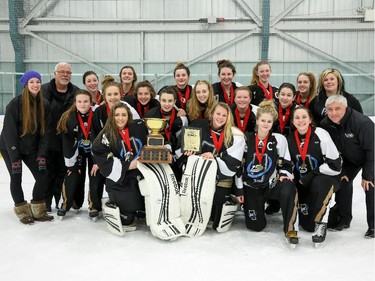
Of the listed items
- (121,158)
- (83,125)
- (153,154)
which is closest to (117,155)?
(121,158)

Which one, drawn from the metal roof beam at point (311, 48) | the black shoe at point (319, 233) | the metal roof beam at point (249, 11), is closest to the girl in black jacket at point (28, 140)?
the black shoe at point (319, 233)

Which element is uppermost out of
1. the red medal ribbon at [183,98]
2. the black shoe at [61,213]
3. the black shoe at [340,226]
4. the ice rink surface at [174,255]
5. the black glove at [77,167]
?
the red medal ribbon at [183,98]

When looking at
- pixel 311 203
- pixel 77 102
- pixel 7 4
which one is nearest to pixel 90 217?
pixel 77 102

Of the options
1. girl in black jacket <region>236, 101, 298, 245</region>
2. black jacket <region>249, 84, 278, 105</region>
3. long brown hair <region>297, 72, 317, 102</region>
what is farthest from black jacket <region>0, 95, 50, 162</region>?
long brown hair <region>297, 72, 317, 102</region>

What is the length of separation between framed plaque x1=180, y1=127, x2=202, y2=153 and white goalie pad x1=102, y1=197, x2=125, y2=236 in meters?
0.67

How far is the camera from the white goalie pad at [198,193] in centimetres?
298

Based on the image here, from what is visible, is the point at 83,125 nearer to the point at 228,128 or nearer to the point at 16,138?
the point at 16,138

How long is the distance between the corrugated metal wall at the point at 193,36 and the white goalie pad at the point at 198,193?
6.84m

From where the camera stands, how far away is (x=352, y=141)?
2.92m

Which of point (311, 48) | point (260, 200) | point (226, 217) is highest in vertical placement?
point (311, 48)

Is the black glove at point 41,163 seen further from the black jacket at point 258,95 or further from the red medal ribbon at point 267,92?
the red medal ribbon at point 267,92

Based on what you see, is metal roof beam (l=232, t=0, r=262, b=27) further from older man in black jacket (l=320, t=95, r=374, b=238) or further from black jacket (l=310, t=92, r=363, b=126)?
older man in black jacket (l=320, t=95, r=374, b=238)

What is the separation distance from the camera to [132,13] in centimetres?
1013

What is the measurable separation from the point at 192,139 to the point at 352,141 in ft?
3.70
